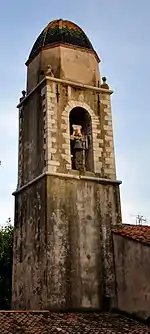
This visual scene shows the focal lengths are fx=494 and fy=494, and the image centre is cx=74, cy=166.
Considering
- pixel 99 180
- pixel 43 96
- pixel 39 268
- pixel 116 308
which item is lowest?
pixel 116 308

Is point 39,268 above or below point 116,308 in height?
above

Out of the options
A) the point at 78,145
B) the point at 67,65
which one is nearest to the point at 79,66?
the point at 67,65

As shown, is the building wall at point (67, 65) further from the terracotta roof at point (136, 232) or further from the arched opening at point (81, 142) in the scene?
the terracotta roof at point (136, 232)

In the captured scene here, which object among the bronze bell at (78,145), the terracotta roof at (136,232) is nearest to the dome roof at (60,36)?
the bronze bell at (78,145)

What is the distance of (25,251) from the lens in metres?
15.8

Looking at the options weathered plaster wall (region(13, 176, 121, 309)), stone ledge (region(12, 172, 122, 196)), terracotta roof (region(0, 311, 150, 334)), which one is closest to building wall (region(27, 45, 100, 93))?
stone ledge (region(12, 172, 122, 196))

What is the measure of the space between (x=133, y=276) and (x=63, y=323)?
2.65m

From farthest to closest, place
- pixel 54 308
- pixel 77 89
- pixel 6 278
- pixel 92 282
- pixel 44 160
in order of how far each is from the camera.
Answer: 1. pixel 6 278
2. pixel 77 89
3. pixel 44 160
4. pixel 92 282
5. pixel 54 308

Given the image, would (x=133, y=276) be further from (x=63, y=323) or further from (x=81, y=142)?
(x=81, y=142)

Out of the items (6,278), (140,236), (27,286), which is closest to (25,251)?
(27,286)

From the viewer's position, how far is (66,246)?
14633mm

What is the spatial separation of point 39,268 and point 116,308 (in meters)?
2.53

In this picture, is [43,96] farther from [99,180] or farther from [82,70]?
[99,180]

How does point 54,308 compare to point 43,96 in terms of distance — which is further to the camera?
point 43,96
